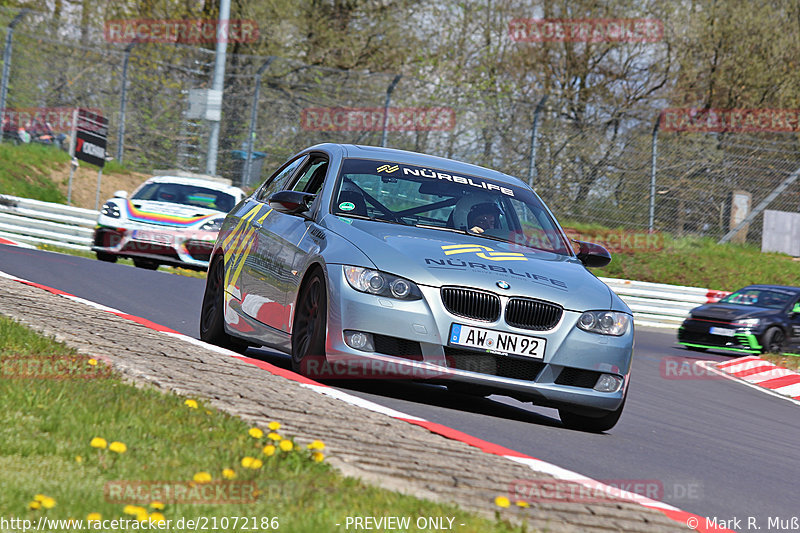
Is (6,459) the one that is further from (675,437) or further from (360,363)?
(675,437)

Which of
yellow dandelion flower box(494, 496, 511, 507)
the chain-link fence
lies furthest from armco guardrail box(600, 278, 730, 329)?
yellow dandelion flower box(494, 496, 511, 507)

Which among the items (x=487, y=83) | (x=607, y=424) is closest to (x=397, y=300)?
(x=607, y=424)

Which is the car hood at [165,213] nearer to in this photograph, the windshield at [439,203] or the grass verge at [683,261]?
the windshield at [439,203]

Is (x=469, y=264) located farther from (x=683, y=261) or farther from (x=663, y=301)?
(x=683, y=261)

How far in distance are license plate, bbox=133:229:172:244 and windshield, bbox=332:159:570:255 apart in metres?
9.61

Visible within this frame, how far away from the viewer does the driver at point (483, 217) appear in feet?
25.6

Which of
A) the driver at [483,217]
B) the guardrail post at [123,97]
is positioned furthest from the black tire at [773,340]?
the guardrail post at [123,97]

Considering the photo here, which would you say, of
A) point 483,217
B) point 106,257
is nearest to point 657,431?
point 483,217

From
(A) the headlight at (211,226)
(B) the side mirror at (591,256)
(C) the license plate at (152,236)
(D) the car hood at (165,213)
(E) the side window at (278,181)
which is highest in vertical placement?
(E) the side window at (278,181)

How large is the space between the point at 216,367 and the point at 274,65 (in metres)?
21.0

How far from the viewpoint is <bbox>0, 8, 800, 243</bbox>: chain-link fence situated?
2670cm

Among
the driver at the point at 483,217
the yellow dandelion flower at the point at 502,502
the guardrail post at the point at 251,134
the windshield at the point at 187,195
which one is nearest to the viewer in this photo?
the yellow dandelion flower at the point at 502,502

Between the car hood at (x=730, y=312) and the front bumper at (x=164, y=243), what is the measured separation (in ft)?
27.9

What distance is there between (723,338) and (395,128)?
9889 millimetres
